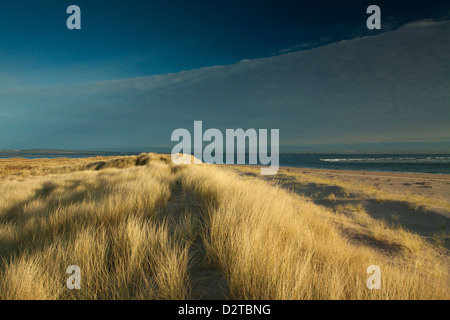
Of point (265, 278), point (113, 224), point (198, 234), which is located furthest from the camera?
point (113, 224)

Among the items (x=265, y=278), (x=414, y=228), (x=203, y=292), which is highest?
(x=265, y=278)

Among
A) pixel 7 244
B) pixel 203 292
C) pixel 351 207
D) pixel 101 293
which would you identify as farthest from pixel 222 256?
pixel 351 207

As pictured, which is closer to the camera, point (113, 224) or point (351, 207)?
point (113, 224)

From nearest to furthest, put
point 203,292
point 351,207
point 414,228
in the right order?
1. point 203,292
2. point 414,228
3. point 351,207

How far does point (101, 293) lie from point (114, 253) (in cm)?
62

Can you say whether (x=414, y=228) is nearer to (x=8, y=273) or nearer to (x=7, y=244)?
(x=8, y=273)

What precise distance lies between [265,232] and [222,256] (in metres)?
0.89

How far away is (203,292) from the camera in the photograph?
1.89m

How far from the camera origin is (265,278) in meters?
1.77

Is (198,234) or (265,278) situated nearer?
(265,278)
